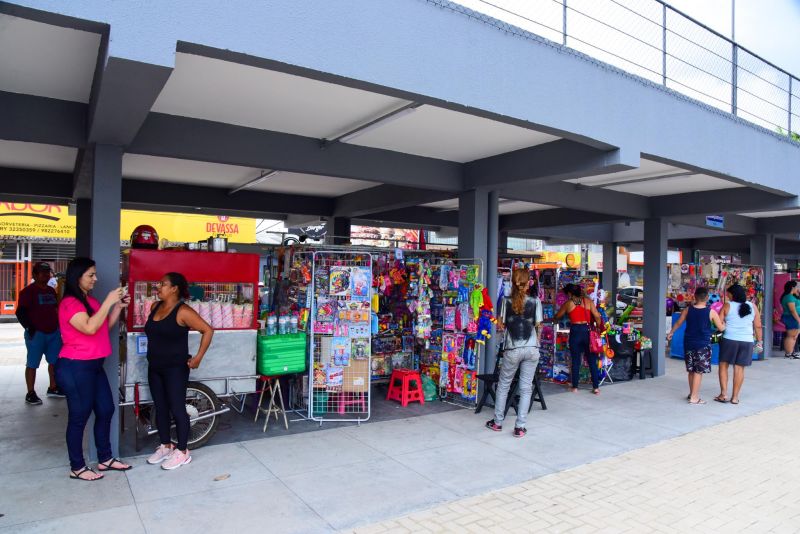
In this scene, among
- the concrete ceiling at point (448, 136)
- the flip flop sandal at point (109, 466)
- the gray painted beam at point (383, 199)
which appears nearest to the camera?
the flip flop sandal at point (109, 466)

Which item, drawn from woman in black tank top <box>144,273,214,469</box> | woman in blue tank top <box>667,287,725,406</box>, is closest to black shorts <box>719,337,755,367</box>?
woman in blue tank top <box>667,287,725,406</box>

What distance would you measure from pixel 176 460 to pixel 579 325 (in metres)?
5.63

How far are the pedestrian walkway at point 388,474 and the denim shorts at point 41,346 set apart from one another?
1.94ft

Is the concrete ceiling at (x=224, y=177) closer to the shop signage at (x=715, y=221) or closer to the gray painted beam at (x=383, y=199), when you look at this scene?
the gray painted beam at (x=383, y=199)

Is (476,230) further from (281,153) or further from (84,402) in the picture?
(84,402)

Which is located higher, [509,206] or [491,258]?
[509,206]

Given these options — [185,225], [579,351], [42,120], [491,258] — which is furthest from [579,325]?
[185,225]

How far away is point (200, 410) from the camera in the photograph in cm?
530

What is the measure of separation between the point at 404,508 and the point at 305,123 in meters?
3.67

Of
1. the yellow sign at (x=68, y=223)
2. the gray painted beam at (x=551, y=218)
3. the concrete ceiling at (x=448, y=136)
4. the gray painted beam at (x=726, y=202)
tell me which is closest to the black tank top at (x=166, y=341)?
the concrete ceiling at (x=448, y=136)

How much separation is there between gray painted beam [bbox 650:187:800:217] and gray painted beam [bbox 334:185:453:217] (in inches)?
168

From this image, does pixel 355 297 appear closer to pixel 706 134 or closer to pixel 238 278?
pixel 238 278

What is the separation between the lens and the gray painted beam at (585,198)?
794 cm

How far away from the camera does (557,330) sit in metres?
8.66
